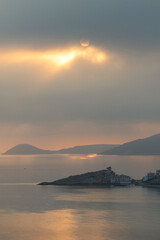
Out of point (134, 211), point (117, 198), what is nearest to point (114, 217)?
point (134, 211)

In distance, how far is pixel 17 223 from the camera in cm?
10944

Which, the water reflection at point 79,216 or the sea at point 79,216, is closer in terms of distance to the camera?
the sea at point 79,216

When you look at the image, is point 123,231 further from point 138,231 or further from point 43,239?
point 43,239

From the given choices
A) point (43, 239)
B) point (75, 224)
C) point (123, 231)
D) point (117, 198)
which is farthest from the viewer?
point (117, 198)

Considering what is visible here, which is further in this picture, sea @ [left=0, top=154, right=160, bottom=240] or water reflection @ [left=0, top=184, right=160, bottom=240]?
water reflection @ [left=0, top=184, right=160, bottom=240]

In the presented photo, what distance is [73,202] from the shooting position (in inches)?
5827

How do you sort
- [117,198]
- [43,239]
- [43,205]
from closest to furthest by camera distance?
1. [43,239]
2. [43,205]
3. [117,198]

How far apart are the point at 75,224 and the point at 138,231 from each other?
1687 cm

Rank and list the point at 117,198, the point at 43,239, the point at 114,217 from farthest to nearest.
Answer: the point at 117,198 < the point at 114,217 < the point at 43,239

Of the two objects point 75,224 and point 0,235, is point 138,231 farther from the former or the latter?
point 0,235

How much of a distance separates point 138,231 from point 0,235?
32504mm

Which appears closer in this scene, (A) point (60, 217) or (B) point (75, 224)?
(B) point (75, 224)

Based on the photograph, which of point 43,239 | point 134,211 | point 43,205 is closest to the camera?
point 43,239

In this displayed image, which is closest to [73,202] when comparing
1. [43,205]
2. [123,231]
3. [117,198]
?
[43,205]
